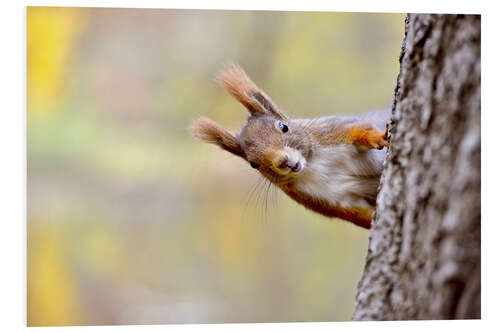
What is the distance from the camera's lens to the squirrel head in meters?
3.22

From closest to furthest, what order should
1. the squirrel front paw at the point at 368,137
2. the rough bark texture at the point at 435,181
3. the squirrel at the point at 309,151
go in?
1. the rough bark texture at the point at 435,181
2. the squirrel front paw at the point at 368,137
3. the squirrel at the point at 309,151

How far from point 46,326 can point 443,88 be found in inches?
79.4

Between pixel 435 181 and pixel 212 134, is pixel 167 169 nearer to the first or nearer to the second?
pixel 212 134

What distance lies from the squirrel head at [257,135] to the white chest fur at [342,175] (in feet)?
0.23

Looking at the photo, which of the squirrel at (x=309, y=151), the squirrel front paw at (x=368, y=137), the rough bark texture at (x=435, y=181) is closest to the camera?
the rough bark texture at (x=435, y=181)

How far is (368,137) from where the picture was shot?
10.1ft

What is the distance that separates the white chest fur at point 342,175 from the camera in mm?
3225

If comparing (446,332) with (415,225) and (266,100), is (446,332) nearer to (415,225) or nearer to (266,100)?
(415,225)

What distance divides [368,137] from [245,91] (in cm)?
66

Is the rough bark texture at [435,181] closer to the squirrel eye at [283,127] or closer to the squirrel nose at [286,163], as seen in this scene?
the squirrel nose at [286,163]

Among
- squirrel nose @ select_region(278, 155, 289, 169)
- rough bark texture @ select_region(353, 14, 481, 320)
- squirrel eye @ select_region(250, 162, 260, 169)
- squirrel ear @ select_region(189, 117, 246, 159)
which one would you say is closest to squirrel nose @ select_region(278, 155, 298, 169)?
squirrel nose @ select_region(278, 155, 289, 169)

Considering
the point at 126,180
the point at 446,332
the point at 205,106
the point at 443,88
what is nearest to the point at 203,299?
the point at 126,180

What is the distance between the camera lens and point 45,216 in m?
3.08

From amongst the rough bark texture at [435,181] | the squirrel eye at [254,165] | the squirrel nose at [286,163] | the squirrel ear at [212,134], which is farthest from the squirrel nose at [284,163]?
the rough bark texture at [435,181]
